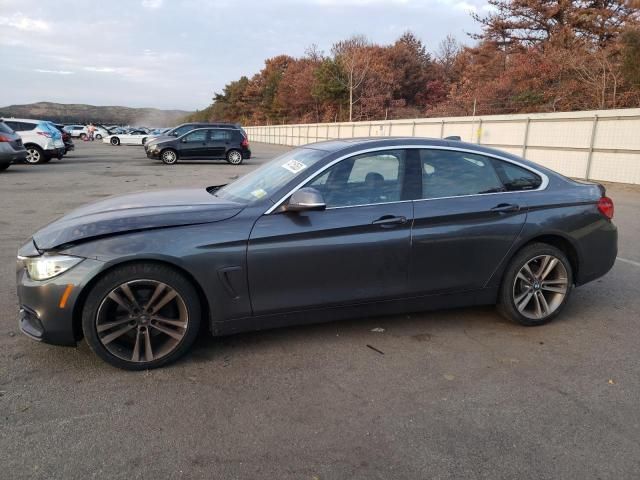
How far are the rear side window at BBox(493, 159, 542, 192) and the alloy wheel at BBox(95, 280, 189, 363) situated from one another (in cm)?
275

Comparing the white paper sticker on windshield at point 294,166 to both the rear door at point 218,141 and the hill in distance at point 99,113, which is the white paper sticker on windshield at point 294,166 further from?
the hill in distance at point 99,113

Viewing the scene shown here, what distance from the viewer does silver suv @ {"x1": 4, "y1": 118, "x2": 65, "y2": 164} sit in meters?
18.6

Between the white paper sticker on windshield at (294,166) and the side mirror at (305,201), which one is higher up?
the white paper sticker on windshield at (294,166)

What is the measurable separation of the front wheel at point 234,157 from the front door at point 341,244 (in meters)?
19.1

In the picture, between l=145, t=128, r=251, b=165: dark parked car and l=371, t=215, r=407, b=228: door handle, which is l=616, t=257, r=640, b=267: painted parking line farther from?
l=145, t=128, r=251, b=165: dark parked car

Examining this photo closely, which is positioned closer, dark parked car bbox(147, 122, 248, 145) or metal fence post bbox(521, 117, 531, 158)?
metal fence post bbox(521, 117, 531, 158)

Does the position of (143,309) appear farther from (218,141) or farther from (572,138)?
(218,141)

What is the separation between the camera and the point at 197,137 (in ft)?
71.5

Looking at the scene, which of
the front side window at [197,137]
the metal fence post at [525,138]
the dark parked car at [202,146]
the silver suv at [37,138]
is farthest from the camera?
the front side window at [197,137]

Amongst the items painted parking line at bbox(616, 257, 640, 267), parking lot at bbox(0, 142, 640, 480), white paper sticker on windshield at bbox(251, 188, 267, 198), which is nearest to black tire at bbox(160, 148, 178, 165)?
parking lot at bbox(0, 142, 640, 480)

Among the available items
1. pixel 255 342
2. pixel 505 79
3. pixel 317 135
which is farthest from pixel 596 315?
pixel 317 135

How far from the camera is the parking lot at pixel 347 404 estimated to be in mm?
2432

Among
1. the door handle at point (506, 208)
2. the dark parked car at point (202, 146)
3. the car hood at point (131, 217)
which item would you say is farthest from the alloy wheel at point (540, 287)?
the dark parked car at point (202, 146)

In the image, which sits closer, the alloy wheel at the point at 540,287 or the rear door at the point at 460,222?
the rear door at the point at 460,222
